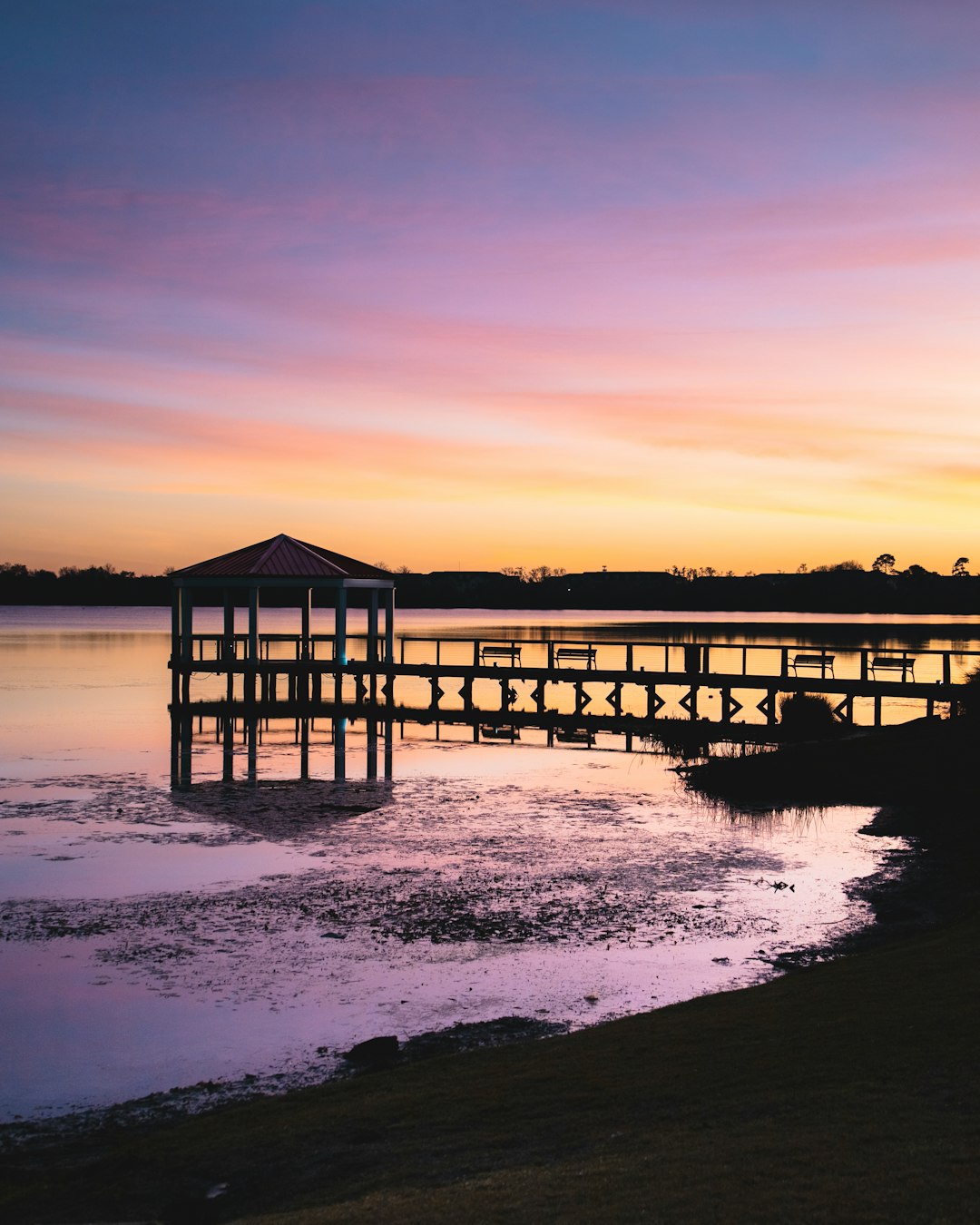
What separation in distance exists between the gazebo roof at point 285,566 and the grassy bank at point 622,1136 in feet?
114

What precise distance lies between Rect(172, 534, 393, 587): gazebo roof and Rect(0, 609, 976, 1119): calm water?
15.9 m

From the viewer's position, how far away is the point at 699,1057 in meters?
7.70

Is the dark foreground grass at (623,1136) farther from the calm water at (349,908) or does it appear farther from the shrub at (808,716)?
the shrub at (808,716)

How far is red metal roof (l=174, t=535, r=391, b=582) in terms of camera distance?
4256 cm

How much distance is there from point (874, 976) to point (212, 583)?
121 feet

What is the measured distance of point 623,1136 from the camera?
6.35 meters

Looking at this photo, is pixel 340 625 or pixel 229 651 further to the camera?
pixel 229 651

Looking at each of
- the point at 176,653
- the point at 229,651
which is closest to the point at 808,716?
the point at 229,651

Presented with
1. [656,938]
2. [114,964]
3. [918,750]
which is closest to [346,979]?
[114,964]

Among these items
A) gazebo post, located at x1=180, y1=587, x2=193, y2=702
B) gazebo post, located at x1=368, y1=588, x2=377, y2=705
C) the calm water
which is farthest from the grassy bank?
gazebo post, located at x1=180, y1=587, x2=193, y2=702

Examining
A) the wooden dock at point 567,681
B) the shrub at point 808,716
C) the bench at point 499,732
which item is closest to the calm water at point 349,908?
the bench at point 499,732

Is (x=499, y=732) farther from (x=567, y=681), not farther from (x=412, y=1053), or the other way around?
(x=412, y=1053)

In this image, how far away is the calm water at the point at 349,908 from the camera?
9961 mm

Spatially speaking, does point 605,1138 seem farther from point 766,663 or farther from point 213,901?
point 766,663
